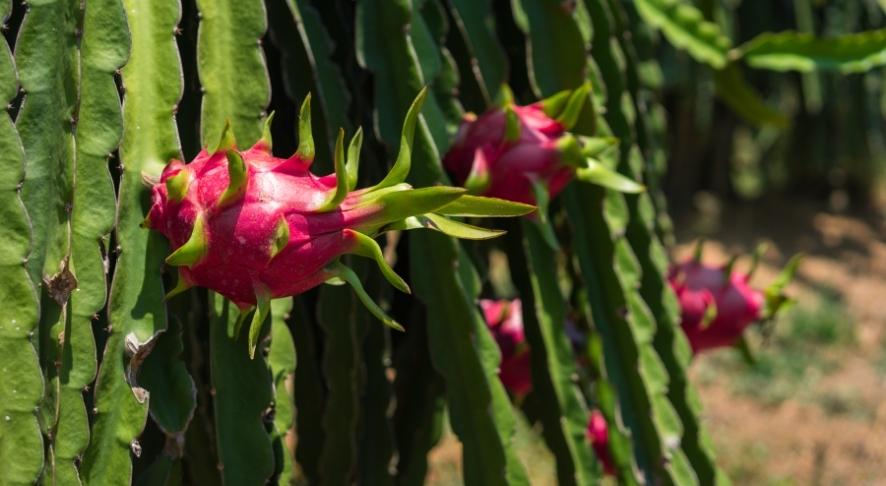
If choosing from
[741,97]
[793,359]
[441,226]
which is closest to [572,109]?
[441,226]

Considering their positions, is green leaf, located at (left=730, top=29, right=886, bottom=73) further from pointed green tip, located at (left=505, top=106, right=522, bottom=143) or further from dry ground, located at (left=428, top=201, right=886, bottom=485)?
dry ground, located at (left=428, top=201, right=886, bottom=485)

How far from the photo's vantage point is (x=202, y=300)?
1345mm

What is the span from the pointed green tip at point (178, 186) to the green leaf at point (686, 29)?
1.12 meters

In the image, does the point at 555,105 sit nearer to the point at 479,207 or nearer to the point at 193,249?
the point at 479,207

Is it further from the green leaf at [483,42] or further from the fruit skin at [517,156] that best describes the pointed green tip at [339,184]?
the green leaf at [483,42]

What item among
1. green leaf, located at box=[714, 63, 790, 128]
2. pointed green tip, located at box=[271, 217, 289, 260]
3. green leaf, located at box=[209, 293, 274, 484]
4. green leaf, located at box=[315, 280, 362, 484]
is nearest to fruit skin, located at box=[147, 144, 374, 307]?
pointed green tip, located at box=[271, 217, 289, 260]

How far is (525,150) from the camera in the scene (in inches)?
54.1

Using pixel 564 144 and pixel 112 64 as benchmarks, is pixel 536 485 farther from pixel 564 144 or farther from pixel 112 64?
pixel 112 64

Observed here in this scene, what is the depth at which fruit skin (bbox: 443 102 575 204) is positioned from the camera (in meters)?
1.37

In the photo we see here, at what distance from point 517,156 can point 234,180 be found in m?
0.44

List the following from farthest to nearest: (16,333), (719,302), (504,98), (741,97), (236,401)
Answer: (741,97) → (719,302) → (504,98) → (236,401) → (16,333)

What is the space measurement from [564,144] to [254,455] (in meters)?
0.49

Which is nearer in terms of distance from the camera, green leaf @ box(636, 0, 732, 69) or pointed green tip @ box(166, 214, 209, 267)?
pointed green tip @ box(166, 214, 209, 267)

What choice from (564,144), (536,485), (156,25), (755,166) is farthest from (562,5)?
(755,166)
